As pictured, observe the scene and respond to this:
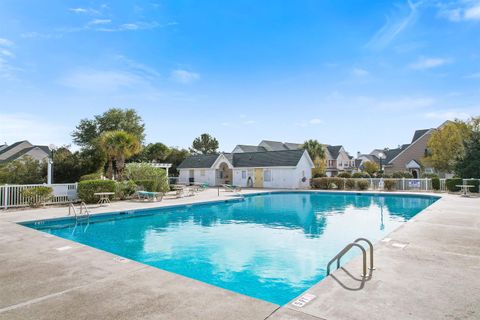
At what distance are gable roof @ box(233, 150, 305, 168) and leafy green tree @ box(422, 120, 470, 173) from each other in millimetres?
14596

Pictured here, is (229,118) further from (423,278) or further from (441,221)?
(423,278)

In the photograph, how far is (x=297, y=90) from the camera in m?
20.2

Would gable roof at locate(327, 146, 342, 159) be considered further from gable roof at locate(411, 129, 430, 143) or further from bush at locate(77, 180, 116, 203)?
bush at locate(77, 180, 116, 203)

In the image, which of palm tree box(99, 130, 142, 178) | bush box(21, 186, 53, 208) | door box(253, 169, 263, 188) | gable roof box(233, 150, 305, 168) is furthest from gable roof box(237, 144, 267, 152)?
bush box(21, 186, 53, 208)

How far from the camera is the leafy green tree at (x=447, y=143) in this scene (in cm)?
3081

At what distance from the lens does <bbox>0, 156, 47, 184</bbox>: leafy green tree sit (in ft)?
64.0

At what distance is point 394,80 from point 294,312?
1811 cm

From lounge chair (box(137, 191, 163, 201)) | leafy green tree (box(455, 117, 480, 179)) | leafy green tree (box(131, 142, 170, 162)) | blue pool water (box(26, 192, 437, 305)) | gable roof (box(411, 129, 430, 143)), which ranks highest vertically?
gable roof (box(411, 129, 430, 143))

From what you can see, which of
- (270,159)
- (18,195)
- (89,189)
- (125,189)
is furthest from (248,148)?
(18,195)

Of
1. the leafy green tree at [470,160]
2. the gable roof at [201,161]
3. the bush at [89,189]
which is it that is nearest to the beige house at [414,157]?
the leafy green tree at [470,160]

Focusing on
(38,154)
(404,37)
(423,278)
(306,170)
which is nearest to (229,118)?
(306,170)

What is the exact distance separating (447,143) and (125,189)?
32.1 metres

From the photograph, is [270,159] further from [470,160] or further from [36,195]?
[36,195]

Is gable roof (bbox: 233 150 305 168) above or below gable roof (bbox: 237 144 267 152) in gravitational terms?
below
